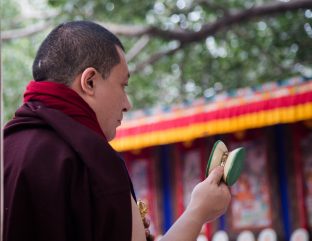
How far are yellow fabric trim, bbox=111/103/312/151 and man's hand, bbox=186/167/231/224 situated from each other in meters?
4.17

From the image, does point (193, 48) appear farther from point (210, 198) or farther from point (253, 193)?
point (210, 198)

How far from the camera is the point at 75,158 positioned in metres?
1.55

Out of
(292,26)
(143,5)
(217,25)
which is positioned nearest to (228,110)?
(217,25)

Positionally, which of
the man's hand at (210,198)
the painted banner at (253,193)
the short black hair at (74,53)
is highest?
the short black hair at (74,53)

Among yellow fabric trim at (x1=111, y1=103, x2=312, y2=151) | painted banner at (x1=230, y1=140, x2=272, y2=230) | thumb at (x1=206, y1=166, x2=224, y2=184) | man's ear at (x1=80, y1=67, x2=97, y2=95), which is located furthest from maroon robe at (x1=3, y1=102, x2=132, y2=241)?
painted banner at (x1=230, y1=140, x2=272, y2=230)

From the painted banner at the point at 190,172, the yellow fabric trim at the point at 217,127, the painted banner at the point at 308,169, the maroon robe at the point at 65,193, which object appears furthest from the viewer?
the painted banner at the point at 190,172

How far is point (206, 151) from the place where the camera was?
275 inches

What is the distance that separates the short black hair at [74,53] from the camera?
173cm

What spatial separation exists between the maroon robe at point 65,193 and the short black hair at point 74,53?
21cm

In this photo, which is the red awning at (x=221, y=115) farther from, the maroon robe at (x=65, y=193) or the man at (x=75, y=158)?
the maroon robe at (x=65, y=193)

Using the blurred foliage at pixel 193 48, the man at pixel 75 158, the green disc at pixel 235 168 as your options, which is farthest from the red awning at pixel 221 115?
the man at pixel 75 158

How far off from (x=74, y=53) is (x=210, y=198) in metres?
0.51

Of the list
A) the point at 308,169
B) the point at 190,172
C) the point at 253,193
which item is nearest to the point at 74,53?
the point at 308,169

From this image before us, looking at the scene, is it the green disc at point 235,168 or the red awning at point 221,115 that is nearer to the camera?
the green disc at point 235,168
